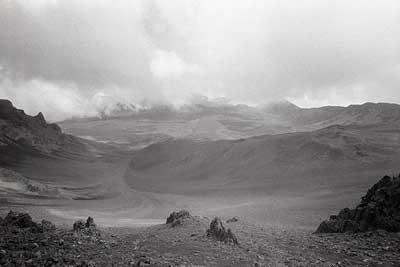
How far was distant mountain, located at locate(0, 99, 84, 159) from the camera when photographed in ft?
381

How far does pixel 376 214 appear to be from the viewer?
58.0ft

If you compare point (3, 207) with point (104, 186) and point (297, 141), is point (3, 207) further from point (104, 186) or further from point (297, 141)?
point (297, 141)

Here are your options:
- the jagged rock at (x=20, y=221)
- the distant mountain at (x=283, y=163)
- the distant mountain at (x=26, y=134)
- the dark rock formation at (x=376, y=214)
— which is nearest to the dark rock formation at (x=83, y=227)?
the jagged rock at (x=20, y=221)

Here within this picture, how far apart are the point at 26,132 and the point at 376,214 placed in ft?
427

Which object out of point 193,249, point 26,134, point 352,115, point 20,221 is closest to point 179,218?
point 20,221

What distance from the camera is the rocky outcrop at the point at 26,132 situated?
118 metres

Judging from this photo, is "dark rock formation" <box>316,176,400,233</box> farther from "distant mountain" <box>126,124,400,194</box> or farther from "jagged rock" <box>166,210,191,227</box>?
"distant mountain" <box>126,124,400,194</box>

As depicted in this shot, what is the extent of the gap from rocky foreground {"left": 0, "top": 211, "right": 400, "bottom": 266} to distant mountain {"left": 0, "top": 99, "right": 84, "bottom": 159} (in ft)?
355

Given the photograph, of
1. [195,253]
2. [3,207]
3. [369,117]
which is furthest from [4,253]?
[369,117]

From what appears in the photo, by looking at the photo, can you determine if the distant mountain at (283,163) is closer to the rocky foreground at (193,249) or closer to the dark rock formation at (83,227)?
the rocky foreground at (193,249)

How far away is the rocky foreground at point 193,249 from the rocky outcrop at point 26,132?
111238 mm

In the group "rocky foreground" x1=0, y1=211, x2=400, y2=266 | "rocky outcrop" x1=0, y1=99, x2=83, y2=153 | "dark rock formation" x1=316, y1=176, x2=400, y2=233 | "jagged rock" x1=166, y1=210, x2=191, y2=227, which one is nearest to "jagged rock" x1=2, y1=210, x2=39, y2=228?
"rocky foreground" x1=0, y1=211, x2=400, y2=266

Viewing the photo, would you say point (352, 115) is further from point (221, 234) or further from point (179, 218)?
point (221, 234)

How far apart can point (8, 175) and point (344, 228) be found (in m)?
76.3
